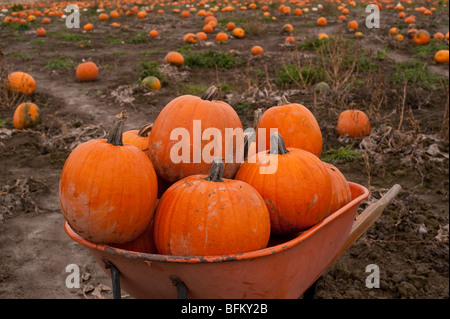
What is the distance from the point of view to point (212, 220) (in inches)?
65.9

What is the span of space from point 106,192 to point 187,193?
292mm

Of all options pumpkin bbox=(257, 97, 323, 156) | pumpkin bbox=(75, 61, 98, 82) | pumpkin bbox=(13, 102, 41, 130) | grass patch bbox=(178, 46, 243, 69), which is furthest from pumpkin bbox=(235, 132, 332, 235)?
grass patch bbox=(178, 46, 243, 69)

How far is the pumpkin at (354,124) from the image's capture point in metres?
5.77

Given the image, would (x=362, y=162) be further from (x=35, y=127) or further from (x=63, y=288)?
(x=35, y=127)

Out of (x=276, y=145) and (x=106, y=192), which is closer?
(x=106, y=192)

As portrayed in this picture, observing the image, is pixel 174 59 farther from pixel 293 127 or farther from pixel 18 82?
pixel 293 127

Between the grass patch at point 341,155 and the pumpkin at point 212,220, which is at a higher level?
the pumpkin at point 212,220

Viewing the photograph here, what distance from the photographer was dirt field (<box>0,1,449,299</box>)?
3.47 meters

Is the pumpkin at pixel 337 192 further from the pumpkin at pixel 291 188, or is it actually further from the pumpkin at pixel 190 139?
the pumpkin at pixel 190 139

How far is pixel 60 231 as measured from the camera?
4070 millimetres

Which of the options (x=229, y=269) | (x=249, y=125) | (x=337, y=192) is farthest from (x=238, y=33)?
(x=229, y=269)

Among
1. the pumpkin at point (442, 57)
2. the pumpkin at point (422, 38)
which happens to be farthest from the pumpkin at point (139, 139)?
the pumpkin at point (422, 38)

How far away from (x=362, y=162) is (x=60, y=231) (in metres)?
3.29

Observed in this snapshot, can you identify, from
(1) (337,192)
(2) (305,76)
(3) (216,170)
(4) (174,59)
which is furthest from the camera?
(4) (174,59)
